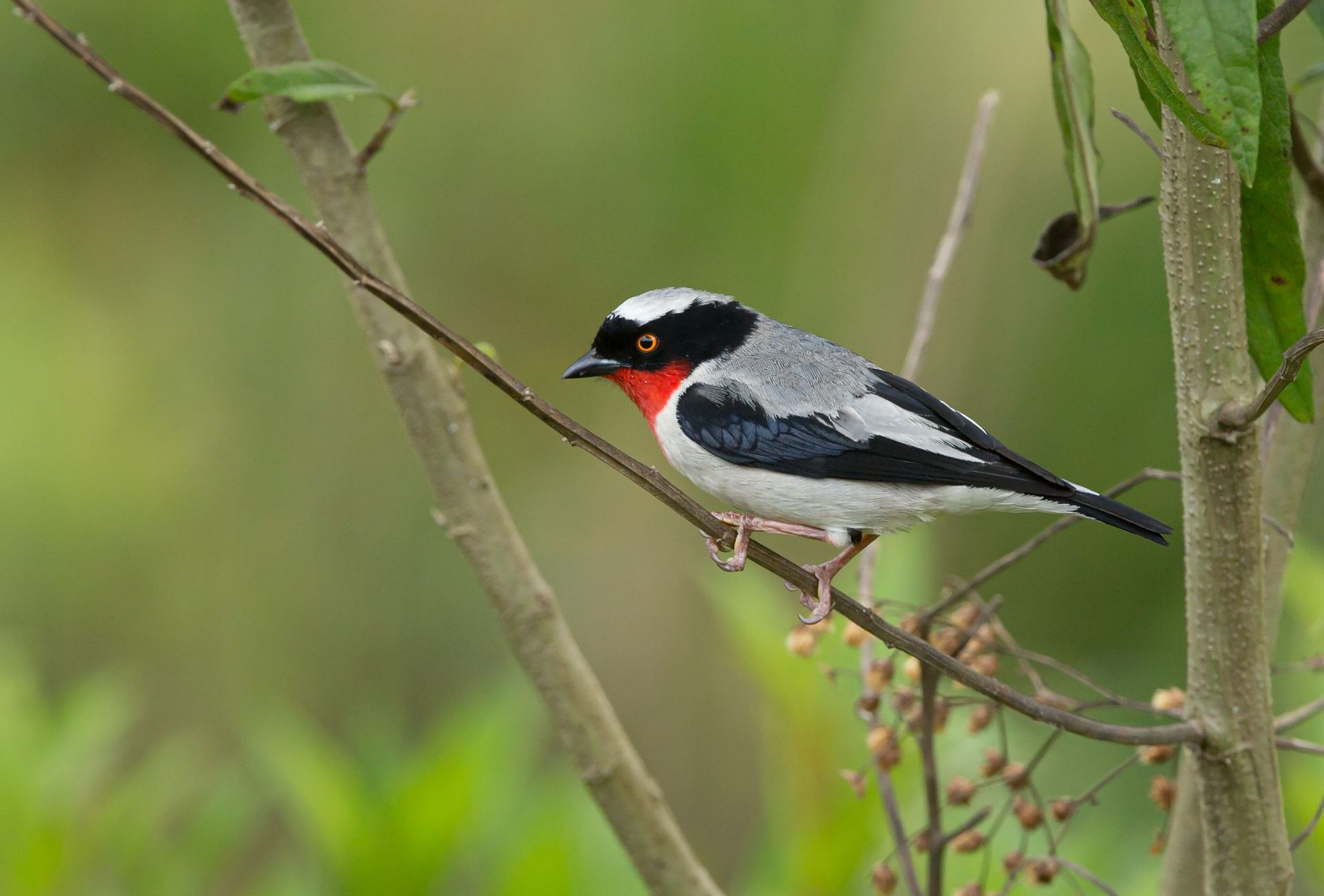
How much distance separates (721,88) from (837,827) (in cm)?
424

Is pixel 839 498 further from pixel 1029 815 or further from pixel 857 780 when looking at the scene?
pixel 1029 815

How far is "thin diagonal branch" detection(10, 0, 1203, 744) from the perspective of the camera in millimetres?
1533

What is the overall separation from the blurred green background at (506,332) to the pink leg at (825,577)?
3101 millimetres

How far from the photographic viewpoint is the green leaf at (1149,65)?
131 centimetres

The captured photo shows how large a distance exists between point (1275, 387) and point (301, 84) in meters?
1.35

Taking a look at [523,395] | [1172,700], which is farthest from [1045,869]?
[523,395]

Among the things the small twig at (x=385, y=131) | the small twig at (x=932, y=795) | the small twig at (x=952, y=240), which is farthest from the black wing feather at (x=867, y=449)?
the small twig at (x=385, y=131)

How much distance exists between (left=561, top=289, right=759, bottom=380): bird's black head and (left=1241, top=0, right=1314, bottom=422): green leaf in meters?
1.20

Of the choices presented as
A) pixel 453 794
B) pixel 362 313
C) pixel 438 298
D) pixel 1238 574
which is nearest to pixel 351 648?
pixel 438 298

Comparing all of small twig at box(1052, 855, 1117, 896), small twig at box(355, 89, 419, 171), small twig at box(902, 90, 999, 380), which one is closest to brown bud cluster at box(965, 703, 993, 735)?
small twig at box(1052, 855, 1117, 896)

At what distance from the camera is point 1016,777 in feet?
6.66

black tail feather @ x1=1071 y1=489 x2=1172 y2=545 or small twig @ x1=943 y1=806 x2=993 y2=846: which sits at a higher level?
black tail feather @ x1=1071 y1=489 x2=1172 y2=545

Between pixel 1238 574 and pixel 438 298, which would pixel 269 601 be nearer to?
pixel 438 298

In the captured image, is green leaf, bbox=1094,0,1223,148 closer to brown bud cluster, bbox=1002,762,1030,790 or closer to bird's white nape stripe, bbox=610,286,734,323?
brown bud cluster, bbox=1002,762,1030,790
